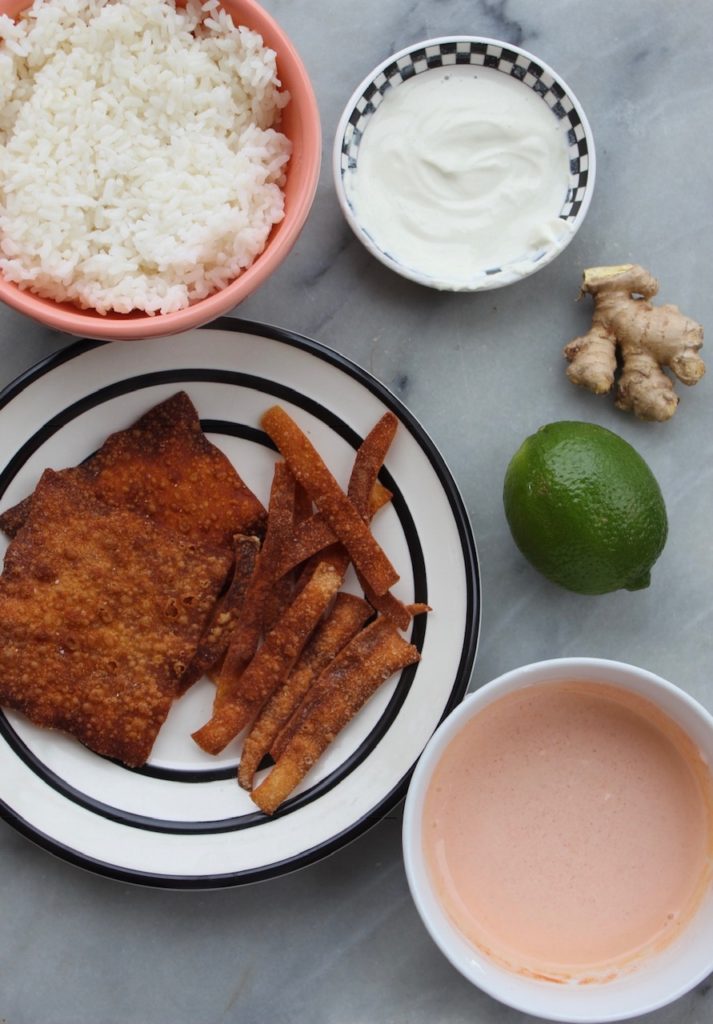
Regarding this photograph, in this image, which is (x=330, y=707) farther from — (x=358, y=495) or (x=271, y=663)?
(x=358, y=495)

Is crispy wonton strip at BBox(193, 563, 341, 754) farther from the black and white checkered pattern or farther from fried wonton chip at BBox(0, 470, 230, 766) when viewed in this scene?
the black and white checkered pattern

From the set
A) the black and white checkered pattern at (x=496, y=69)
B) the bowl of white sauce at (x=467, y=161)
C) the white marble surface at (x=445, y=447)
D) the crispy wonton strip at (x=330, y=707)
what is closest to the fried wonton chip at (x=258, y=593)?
the crispy wonton strip at (x=330, y=707)

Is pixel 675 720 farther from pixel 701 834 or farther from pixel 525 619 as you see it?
pixel 525 619

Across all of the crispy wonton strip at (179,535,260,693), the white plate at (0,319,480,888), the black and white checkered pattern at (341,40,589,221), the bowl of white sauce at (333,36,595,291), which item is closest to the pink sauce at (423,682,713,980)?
the white plate at (0,319,480,888)

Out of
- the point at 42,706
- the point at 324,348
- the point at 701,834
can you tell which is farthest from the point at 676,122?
the point at 42,706

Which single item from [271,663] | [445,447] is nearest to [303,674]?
[271,663]

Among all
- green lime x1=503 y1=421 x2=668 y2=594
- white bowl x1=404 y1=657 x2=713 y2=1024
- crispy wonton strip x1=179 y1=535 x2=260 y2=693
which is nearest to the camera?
white bowl x1=404 y1=657 x2=713 y2=1024
